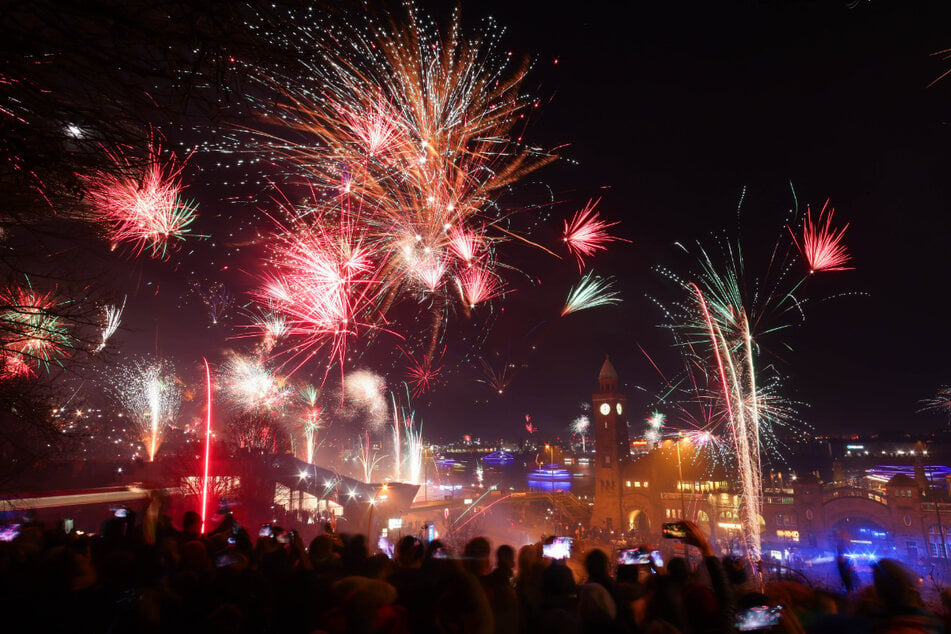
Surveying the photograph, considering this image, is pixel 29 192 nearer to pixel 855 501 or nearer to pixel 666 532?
pixel 666 532

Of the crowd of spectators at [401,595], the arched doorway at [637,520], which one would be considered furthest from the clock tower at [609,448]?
the crowd of spectators at [401,595]

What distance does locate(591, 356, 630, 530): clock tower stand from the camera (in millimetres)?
64625

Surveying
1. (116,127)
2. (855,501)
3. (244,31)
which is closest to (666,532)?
(244,31)

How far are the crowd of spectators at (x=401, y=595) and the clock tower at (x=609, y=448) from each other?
62910 mm

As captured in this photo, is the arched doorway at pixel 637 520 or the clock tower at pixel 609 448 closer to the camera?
the arched doorway at pixel 637 520

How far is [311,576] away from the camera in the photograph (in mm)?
5000

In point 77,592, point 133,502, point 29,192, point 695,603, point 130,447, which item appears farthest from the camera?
point 130,447

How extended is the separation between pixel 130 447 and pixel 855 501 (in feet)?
220

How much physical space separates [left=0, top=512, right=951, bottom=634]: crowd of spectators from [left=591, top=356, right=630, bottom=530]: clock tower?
62.9 meters

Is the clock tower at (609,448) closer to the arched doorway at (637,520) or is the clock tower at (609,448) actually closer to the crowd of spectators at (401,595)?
the arched doorway at (637,520)

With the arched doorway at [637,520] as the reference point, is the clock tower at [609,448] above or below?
above

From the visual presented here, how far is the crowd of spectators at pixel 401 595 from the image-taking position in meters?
3.46

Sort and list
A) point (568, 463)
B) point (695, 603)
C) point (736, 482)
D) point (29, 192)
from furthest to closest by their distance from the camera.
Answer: point (568, 463) < point (736, 482) < point (29, 192) < point (695, 603)

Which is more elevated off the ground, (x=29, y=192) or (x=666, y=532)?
(x=29, y=192)
